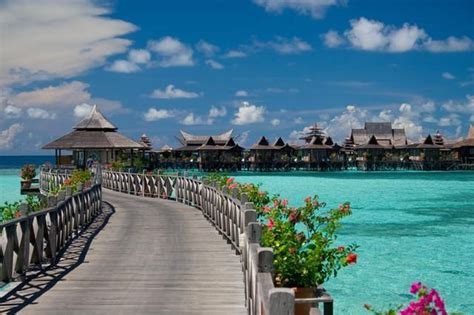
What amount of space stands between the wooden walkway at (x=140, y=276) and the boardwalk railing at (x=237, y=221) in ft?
1.35

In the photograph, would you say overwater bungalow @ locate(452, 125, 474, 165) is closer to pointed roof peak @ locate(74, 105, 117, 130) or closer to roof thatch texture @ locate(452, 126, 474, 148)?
roof thatch texture @ locate(452, 126, 474, 148)

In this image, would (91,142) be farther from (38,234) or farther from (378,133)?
(378,133)

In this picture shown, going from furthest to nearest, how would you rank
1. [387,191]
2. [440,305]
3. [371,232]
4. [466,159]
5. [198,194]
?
[466,159], [387,191], [371,232], [198,194], [440,305]

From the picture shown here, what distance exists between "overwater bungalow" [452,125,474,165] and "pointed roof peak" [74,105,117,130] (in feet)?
174

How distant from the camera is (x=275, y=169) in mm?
83562

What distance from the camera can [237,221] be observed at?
9945 mm

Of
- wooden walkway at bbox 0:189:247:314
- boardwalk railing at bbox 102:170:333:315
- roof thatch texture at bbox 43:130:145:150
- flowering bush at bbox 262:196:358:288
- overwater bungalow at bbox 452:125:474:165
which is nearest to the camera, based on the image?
boardwalk railing at bbox 102:170:333:315

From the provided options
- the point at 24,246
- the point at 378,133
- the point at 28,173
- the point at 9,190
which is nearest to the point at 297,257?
the point at 24,246

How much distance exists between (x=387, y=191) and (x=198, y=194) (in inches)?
1072

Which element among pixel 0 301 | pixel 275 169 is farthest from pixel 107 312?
pixel 275 169

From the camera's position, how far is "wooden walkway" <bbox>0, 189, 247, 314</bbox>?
6.80 metres

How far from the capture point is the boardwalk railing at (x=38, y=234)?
→ 23.7ft

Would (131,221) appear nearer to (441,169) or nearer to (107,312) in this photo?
(107,312)

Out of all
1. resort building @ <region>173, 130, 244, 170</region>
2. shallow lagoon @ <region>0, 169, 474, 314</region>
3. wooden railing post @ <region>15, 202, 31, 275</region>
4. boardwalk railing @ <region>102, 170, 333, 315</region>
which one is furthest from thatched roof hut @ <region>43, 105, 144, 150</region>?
resort building @ <region>173, 130, 244, 170</region>
